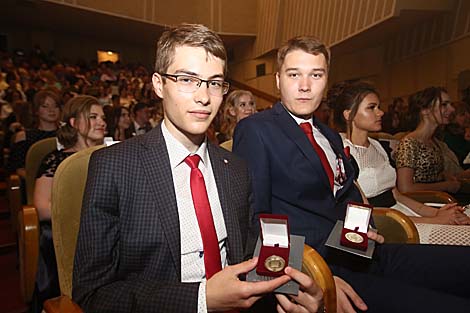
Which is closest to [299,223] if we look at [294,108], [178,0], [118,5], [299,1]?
[294,108]

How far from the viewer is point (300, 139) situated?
4.92 feet

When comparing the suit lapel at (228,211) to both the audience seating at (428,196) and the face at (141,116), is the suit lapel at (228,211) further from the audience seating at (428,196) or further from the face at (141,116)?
the face at (141,116)

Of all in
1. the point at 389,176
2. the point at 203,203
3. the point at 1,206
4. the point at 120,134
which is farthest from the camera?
the point at 120,134

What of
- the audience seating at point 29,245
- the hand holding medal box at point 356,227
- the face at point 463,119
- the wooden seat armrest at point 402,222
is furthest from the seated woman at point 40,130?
the face at point 463,119

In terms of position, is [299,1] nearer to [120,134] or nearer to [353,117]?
[120,134]

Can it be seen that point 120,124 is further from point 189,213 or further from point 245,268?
point 245,268

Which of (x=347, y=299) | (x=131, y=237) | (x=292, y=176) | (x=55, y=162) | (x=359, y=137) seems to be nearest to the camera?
(x=131, y=237)

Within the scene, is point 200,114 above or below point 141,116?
above

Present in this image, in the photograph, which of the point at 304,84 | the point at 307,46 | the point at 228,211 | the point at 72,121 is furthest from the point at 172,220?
the point at 72,121

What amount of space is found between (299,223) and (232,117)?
2041mm

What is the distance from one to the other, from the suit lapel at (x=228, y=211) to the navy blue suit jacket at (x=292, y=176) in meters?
0.19

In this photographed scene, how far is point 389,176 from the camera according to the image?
225 cm

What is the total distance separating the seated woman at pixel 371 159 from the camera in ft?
6.98

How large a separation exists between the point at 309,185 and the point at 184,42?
2.35 ft
